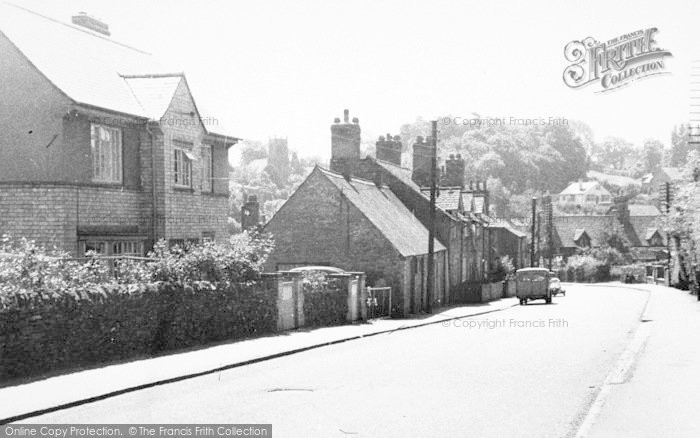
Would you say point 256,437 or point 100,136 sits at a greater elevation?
point 100,136

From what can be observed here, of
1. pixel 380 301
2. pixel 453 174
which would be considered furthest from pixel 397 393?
pixel 453 174

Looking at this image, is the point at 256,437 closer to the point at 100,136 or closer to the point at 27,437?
the point at 27,437

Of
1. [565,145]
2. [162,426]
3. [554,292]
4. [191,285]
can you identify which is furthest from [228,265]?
[565,145]

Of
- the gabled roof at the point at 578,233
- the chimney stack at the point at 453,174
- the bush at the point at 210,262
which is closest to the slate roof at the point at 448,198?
the chimney stack at the point at 453,174

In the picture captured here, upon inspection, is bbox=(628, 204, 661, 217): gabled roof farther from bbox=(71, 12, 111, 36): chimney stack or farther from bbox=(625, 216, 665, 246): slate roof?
bbox=(71, 12, 111, 36): chimney stack

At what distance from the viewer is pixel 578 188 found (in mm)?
146625

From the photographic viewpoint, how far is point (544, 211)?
8925 cm

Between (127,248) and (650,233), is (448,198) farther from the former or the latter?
(650,233)

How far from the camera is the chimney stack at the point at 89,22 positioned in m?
27.6

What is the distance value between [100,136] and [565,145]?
146 metres

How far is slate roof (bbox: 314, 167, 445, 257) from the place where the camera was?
3456cm

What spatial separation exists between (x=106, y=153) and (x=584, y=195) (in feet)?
432

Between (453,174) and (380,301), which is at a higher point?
(453,174)

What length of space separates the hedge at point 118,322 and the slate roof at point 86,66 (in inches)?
264
